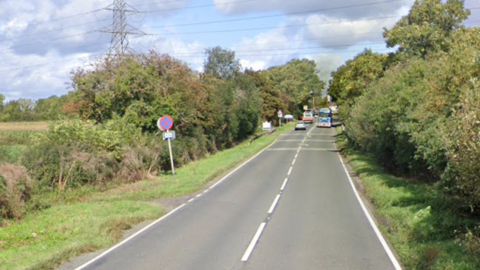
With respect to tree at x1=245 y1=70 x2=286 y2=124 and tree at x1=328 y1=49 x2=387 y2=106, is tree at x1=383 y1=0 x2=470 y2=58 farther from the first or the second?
tree at x1=245 y1=70 x2=286 y2=124

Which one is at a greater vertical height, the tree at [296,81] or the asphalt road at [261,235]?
the tree at [296,81]

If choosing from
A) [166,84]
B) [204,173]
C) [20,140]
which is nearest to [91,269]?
[204,173]

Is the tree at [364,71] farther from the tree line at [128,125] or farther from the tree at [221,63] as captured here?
the tree at [221,63]

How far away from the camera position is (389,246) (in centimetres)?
1185

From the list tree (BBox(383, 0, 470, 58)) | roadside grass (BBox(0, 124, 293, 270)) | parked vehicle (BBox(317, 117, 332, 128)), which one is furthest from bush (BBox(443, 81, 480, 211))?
parked vehicle (BBox(317, 117, 332, 128))

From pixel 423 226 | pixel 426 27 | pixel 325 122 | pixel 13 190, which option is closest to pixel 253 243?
pixel 423 226

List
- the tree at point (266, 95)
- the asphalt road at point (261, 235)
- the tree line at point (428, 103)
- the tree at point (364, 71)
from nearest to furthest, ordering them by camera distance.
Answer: the tree line at point (428, 103)
the asphalt road at point (261, 235)
the tree at point (364, 71)
the tree at point (266, 95)

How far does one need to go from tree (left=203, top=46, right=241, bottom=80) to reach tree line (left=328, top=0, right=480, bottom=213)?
40.7 metres

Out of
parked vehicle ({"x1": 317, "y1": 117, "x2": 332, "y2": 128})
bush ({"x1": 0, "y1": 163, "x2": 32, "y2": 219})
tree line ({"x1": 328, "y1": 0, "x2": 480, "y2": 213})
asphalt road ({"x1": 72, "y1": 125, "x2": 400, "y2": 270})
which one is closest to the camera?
tree line ({"x1": 328, "y1": 0, "x2": 480, "y2": 213})

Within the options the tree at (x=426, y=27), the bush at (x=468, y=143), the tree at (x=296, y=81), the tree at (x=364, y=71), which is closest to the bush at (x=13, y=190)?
the bush at (x=468, y=143)

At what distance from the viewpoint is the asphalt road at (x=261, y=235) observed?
A: 10266mm

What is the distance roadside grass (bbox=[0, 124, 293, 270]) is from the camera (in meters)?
10.6

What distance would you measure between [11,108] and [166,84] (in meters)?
80.7

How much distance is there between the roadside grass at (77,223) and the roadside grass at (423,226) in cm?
693
